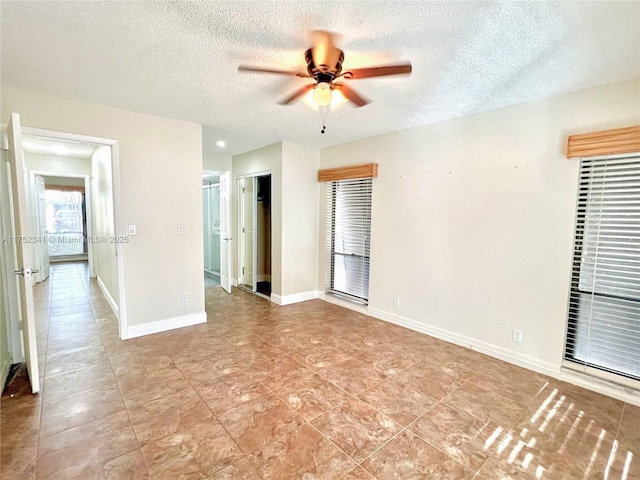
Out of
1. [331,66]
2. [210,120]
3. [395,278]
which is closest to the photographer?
[331,66]

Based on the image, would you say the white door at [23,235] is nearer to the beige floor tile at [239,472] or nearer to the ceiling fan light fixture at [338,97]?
the beige floor tile at [239,472]

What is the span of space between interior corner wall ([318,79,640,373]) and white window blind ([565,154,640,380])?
0.09 m

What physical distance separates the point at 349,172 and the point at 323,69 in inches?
96.0

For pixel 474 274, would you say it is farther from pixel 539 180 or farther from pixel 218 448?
pixel 218 448

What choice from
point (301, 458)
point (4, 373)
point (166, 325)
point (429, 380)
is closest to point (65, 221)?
point (166, 325)

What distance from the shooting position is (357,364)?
282cm

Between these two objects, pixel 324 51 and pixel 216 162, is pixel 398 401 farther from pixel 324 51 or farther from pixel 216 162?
pixel 216 162

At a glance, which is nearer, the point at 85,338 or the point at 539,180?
the point at 539,180

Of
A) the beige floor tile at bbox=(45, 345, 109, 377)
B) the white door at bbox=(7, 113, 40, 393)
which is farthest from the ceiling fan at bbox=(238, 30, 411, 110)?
the beige floor tile at bbox=(45, 345, 109, 377)

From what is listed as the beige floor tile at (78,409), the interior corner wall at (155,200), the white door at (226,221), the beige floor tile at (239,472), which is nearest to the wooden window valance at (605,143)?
the beige floor tile at (239,472)

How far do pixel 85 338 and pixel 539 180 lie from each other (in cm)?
496

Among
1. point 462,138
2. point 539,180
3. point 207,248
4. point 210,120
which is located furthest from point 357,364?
point 207,248

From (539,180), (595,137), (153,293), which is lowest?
(153,293)

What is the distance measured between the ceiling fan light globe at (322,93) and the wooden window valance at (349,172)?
2.07 m
